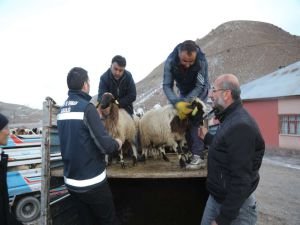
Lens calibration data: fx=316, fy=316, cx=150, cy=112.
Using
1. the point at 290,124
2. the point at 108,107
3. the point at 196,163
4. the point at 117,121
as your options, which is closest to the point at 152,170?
the point at 196,163

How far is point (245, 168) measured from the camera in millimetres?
2904

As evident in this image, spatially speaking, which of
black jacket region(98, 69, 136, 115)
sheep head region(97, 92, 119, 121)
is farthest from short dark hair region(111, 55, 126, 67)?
sheep head region(97, 92, 119, 121)

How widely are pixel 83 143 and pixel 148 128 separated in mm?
2465

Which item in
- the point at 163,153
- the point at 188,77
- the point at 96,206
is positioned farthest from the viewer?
the point at 163,153

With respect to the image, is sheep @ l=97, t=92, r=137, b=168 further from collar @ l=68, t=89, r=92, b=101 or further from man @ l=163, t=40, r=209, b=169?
collar @ l=68, t=89, r=92, b=101

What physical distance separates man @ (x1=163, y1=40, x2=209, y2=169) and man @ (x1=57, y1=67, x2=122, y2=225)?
5.26 ft

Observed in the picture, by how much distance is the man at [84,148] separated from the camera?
11.5 feet

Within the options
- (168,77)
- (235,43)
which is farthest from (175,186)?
(235,43)

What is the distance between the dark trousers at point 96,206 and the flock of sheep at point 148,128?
5.13 ft

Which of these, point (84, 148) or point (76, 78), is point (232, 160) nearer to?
point (84, 148)

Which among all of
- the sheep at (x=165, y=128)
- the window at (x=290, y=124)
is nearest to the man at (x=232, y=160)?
the sheep at (x=165, y=128)

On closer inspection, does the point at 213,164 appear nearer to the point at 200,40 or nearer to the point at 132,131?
the point at 132,131

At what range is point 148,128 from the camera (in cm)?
587

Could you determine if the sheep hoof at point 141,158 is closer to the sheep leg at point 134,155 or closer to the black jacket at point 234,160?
the sheep leg at point 134,155
